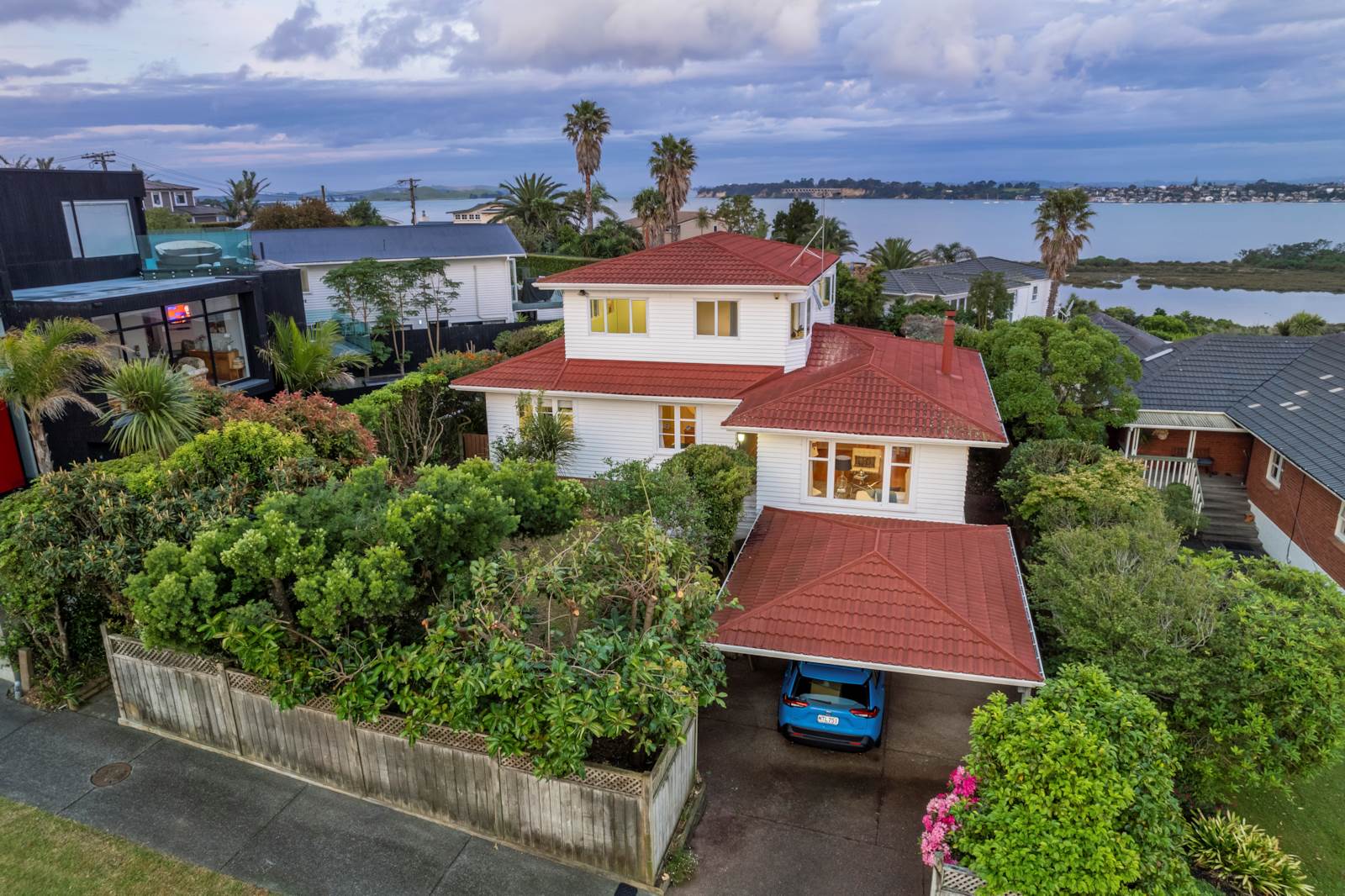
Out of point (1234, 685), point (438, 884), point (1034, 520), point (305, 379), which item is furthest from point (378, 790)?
point (305, 379)

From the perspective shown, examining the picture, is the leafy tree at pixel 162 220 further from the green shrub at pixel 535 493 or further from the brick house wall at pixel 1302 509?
the brick house wall at pixel 1302 509

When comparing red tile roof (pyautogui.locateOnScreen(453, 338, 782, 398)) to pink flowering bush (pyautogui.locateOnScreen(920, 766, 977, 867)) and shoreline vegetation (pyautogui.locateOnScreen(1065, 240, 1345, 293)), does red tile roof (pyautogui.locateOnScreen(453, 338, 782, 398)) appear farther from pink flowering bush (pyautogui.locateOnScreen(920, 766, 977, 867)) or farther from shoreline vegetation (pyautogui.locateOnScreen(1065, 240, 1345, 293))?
shoreline vegetation (pyautogui.locateOnScreen(1065, 240, 1345, 293))

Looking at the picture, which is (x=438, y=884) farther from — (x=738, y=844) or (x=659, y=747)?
(x=738, y=844)

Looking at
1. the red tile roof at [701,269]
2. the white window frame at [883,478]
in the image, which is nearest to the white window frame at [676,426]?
the red tile roof at [701,269]

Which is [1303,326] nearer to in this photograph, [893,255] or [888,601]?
[893,255]

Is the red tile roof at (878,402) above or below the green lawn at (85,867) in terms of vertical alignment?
above

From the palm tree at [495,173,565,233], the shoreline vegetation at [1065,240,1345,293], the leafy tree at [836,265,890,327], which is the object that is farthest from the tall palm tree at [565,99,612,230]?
the shoreline vegetation at [1065,240,1345,293]

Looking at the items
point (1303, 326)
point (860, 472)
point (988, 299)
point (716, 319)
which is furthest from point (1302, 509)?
point (988, 299)

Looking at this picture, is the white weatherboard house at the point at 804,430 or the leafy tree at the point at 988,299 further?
the leafy tree at the point at 988,299
